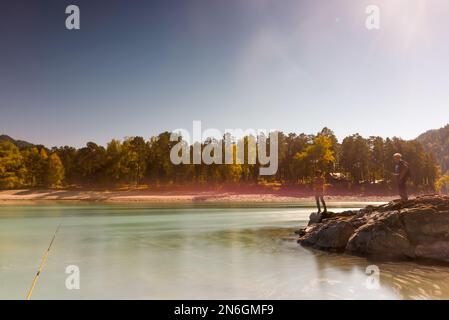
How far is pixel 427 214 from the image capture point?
1678cm

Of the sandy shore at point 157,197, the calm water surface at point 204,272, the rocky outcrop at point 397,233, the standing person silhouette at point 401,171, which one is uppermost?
the standing person silhouette at point 401,171

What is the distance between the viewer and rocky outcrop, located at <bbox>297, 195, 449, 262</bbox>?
16.1 meters

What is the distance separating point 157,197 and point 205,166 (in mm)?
21763

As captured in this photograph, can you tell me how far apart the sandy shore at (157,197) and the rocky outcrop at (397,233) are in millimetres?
60205

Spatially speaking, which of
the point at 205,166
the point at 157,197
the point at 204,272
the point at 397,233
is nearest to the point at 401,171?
the point at 397,233

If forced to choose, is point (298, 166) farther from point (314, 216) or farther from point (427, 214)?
point (427, 214)

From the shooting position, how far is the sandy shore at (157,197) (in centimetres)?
8131

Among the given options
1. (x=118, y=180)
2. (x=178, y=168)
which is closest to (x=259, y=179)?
(x=178, y=168)

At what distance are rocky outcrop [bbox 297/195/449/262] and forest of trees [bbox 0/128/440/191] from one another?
260 ft

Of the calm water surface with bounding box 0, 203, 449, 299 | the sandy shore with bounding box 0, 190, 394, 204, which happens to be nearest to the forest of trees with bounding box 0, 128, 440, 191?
the sandy shore with bounding box 0, 190, 394, 204

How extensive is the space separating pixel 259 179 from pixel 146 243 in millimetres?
91902

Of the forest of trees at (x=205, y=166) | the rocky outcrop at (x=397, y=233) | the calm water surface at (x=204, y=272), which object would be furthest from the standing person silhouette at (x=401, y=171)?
the forest of trees at (x=205, y=166)

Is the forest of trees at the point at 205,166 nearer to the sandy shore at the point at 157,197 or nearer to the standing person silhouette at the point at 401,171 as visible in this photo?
the sandy shore at the point at 157,197
